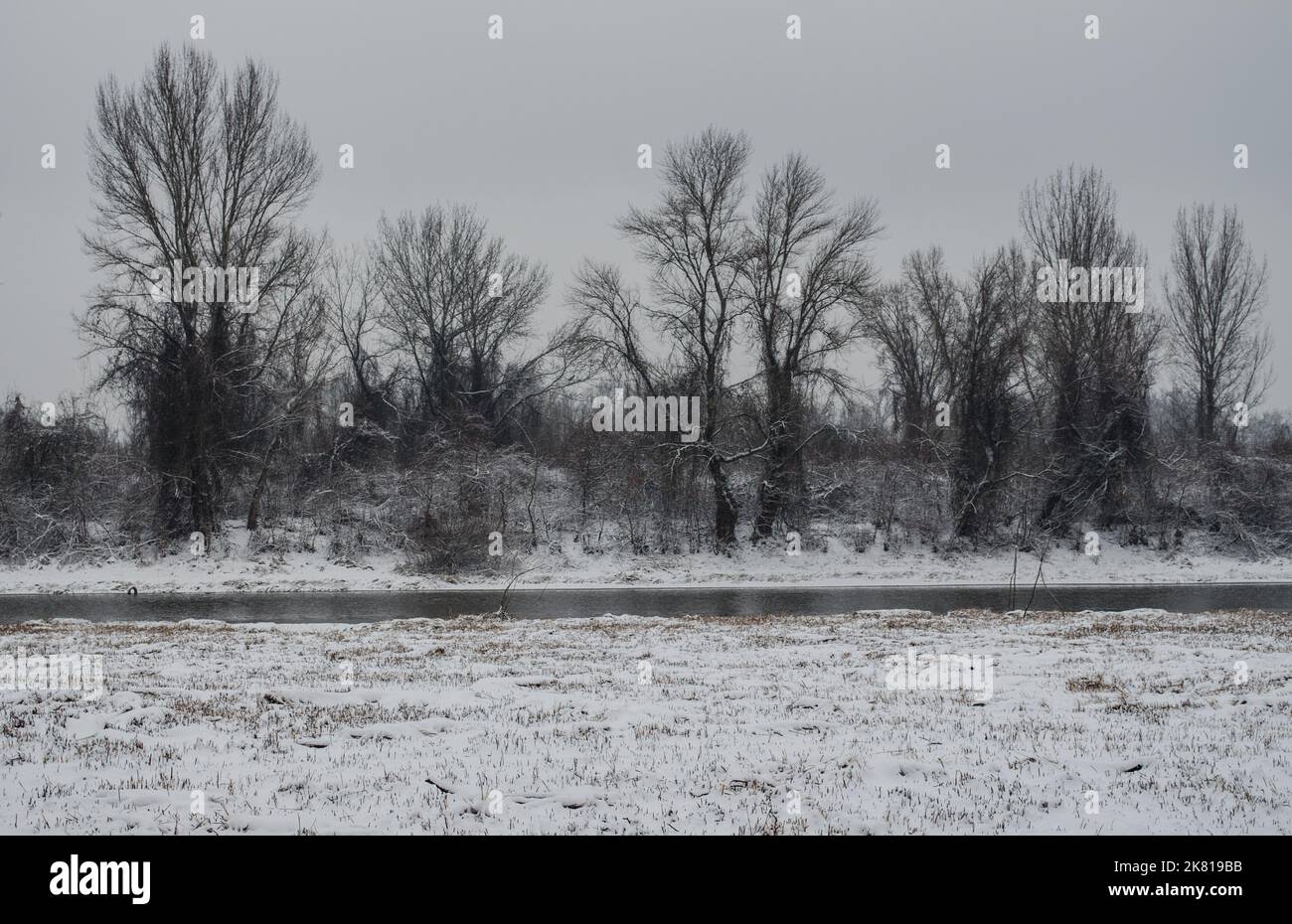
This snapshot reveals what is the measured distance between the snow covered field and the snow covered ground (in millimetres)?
16221

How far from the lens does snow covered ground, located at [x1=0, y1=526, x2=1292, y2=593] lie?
30.3 metres

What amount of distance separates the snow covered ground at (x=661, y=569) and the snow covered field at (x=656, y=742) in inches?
639

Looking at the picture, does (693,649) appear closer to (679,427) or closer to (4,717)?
(4,717)

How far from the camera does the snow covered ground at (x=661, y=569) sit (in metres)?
30.3

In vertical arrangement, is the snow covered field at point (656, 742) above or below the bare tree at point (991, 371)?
below

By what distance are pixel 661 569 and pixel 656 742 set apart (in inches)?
1019

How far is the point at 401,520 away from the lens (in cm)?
3578

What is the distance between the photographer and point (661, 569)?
3431cm

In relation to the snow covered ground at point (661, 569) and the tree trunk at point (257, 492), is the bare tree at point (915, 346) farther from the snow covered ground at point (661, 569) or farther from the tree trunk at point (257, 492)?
the tree trunk at point (257, 492)
